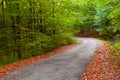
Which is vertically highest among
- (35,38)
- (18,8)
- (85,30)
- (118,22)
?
(18,8)

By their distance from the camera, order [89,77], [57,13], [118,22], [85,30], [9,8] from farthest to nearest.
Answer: [85,30] < [57,13] < [118,22] < [9,8] < [89,77]

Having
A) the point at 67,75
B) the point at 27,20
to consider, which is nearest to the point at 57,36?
the point at 27,20

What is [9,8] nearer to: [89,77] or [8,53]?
[8,53]

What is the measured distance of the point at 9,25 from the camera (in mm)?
22047

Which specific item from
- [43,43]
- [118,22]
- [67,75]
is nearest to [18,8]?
[43,43]

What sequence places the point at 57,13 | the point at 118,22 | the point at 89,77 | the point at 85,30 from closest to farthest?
the point at 89,77, the point at 118,22, the point at 57,13, the point at 85,30

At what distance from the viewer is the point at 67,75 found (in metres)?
10.6

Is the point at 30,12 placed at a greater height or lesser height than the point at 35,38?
greater

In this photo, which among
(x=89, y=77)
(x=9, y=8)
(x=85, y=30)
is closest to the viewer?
(x=89, y=77)

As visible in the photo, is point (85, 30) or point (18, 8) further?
point (85, 30)

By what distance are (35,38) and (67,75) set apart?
10.1 m

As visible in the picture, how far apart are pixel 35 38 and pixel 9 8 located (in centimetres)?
348

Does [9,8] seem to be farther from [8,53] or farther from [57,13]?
[57,13]

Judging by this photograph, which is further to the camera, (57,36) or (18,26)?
(57,36)
